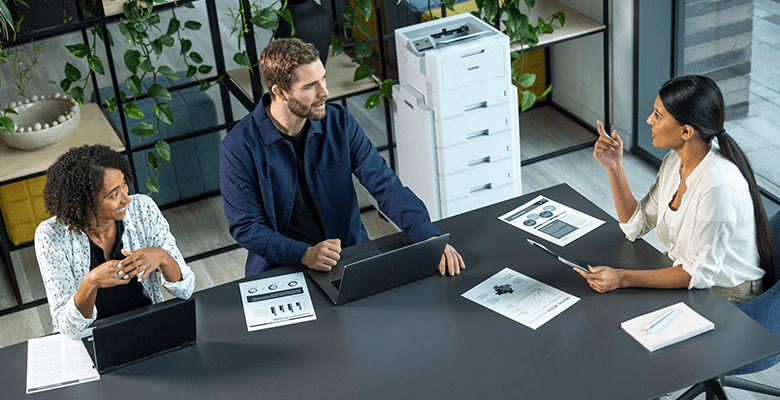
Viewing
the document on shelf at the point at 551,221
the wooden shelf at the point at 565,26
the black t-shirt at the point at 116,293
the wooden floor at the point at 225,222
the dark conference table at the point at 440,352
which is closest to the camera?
the dark conference table at the point at 440,352

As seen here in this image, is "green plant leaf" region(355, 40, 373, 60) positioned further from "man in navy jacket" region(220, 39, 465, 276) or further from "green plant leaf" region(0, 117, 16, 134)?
"green plant leaf" region(0, 117, 16, 134)

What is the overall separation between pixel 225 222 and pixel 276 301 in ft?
7.37

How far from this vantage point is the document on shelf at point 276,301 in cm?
234

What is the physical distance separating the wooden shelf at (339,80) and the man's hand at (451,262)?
5.78ft

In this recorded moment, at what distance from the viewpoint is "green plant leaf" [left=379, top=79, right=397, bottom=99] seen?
162 inches

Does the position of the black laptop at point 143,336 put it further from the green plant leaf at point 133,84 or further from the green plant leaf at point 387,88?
the green plant leaf at point 387,88

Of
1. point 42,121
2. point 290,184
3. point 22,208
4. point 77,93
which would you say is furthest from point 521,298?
point 22,208

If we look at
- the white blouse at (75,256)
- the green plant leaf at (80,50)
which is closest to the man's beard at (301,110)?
the white blouse at (75,256)

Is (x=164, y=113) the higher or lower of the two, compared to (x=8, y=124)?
lower

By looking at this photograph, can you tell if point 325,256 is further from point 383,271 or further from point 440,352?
point 440,352

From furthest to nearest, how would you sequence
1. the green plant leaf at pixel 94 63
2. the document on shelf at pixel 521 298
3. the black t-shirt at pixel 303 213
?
the green plant leaf at pixel 94 63, the black t-shirt at pixel 303 213, the document on shelf at pixel 521 298

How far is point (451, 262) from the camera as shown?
2.48 meters

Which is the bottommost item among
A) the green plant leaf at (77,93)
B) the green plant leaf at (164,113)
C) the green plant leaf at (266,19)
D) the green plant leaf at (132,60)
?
the green plant leaf at (164,113)

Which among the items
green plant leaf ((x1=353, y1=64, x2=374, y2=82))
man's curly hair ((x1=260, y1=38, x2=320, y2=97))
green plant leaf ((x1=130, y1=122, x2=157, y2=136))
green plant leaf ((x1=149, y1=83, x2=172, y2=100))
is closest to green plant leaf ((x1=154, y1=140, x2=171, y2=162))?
green plant leaf ((x1=130, y1=122, x2=157, y2=136))
